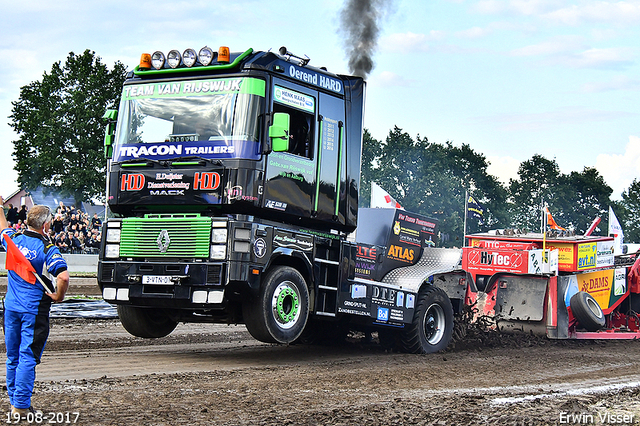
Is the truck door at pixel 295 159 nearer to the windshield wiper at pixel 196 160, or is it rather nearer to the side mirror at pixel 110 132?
the windshield wiper at pixel 196 160

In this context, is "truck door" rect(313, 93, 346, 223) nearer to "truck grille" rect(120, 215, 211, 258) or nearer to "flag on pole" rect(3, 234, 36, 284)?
"truck grille" rect(120, 215, 211, 258)

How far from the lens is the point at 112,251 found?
28.4ft

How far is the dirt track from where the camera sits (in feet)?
19.0

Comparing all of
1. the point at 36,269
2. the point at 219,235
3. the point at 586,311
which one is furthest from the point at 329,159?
the point at 586,311

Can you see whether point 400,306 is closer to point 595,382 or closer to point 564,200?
point 595,382

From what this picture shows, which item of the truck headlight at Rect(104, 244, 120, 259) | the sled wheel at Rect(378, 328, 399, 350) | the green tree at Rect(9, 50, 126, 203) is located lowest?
the sled wheel at Rect(378, 328, 399, 350)

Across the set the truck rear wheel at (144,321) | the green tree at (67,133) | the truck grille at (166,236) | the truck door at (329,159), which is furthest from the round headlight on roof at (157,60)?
the green tree at (67,133)

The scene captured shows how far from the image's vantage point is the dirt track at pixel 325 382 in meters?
5.80

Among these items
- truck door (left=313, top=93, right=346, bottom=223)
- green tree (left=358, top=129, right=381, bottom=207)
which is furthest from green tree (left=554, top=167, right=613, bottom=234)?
truck door (left=313, top=93, right=346, bottom=223)

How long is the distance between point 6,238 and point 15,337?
2.33ft

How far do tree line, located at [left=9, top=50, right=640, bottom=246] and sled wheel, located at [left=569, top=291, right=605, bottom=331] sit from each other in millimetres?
14033

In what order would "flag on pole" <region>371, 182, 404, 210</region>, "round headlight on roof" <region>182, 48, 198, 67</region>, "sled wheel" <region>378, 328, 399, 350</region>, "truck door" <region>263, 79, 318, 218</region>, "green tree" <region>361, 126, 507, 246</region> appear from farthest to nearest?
1. "green tree" <region>361, 126, 507, 246</region>
2. "flag on pole" <region>371, 182, 404, 210</region>
3. "sled wheel" <region>378, 328, 399, 350</region>
4. "round headlight on roof" <region>182, 48, 198, 67</region>
5. "truck door" <region>263, 79, 318, 218</region>

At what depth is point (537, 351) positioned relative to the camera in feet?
36.4

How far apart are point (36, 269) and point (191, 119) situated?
3438 mm
